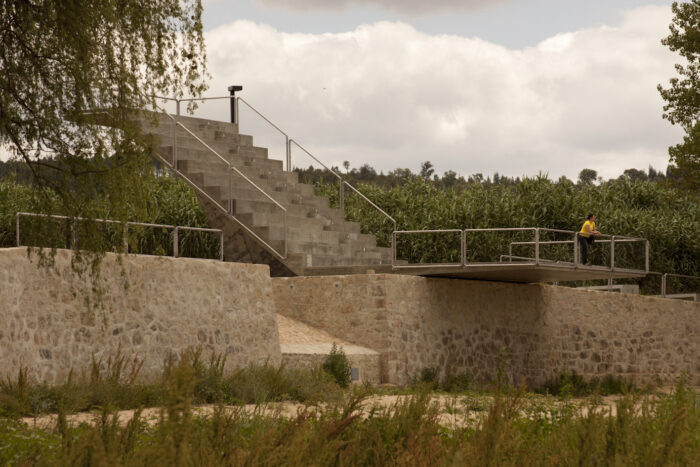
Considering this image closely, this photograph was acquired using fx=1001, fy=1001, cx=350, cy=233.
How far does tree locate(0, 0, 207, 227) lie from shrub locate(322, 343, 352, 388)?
20.5ft

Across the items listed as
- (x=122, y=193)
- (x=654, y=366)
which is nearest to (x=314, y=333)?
(x=122, y=193)

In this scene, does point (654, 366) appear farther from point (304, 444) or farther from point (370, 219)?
point (304, 444)

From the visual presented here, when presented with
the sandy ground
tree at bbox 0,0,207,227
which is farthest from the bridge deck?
tree at bbox 0,0,207,227

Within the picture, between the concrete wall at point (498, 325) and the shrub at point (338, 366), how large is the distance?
1.22 metres

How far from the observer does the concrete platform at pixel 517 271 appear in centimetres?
1909

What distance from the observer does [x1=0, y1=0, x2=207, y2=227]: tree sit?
455 inches

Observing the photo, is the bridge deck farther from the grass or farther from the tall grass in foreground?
the tall grass in foreground

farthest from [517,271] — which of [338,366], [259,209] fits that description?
[259,209]

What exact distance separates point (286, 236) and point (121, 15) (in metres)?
8.53

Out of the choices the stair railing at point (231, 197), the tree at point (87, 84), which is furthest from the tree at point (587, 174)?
the tree at point (87, 84)

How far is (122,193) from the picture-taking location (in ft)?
39.7

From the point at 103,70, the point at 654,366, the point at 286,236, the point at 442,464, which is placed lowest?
the point at 654,366

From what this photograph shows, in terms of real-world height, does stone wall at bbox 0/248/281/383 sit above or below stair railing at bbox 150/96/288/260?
below

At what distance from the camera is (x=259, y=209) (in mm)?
20531
